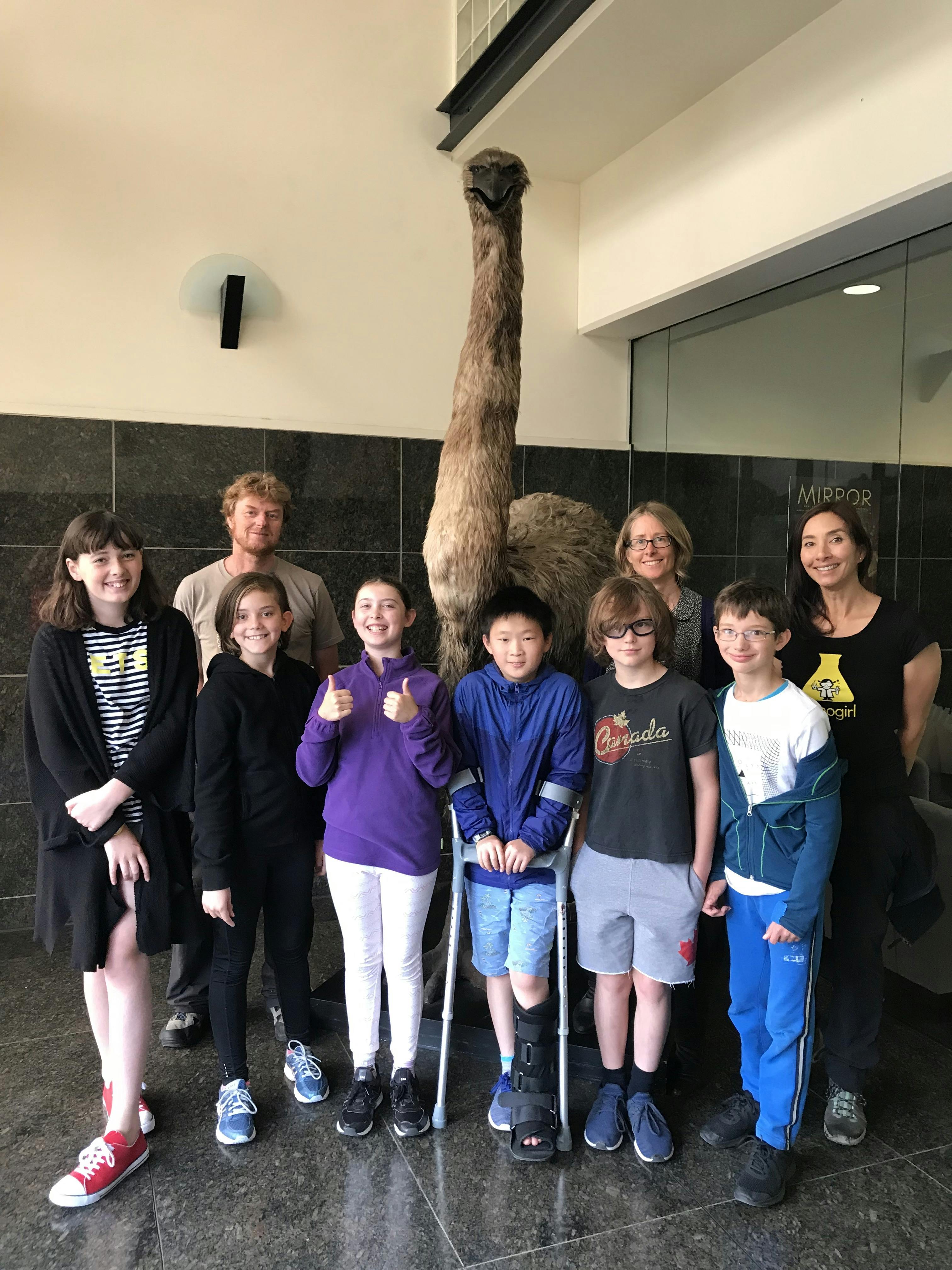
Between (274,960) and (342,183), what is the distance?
3.50m

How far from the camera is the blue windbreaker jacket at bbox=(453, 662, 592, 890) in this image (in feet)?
7.76

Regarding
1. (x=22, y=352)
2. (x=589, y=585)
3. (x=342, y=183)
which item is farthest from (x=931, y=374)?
(x=22, y=352)

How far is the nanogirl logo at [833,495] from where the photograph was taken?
3527 mm

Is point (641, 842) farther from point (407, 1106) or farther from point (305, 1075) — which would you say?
point (305, 1075)

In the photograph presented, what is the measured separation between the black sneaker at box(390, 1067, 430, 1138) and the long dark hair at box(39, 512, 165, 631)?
1481mm

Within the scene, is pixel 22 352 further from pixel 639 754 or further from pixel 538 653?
pixel 639 754

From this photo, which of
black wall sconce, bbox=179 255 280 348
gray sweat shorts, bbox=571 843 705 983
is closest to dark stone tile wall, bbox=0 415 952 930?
black wall sconce, bbox=179 255 280 348

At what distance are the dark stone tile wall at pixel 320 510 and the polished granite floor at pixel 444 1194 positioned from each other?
1.57 metres

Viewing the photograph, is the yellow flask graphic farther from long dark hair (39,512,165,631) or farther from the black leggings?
long dark hair (39,512,165,631)

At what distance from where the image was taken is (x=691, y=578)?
4.61m

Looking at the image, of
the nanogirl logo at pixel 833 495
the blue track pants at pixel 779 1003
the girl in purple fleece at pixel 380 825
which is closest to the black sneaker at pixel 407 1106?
the girl in purple fleece at pixel 380 825

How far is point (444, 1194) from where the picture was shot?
2.25 metres

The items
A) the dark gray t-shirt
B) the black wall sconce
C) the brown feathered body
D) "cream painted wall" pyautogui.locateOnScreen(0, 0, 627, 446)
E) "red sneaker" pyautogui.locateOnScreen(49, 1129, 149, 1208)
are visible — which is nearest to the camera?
"red sneaker" pyautogui.locateOnScreen(49, 1129, 149, 1208)

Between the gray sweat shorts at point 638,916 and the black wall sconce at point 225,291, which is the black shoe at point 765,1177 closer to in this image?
the gray sweat shorts at point 638,916
